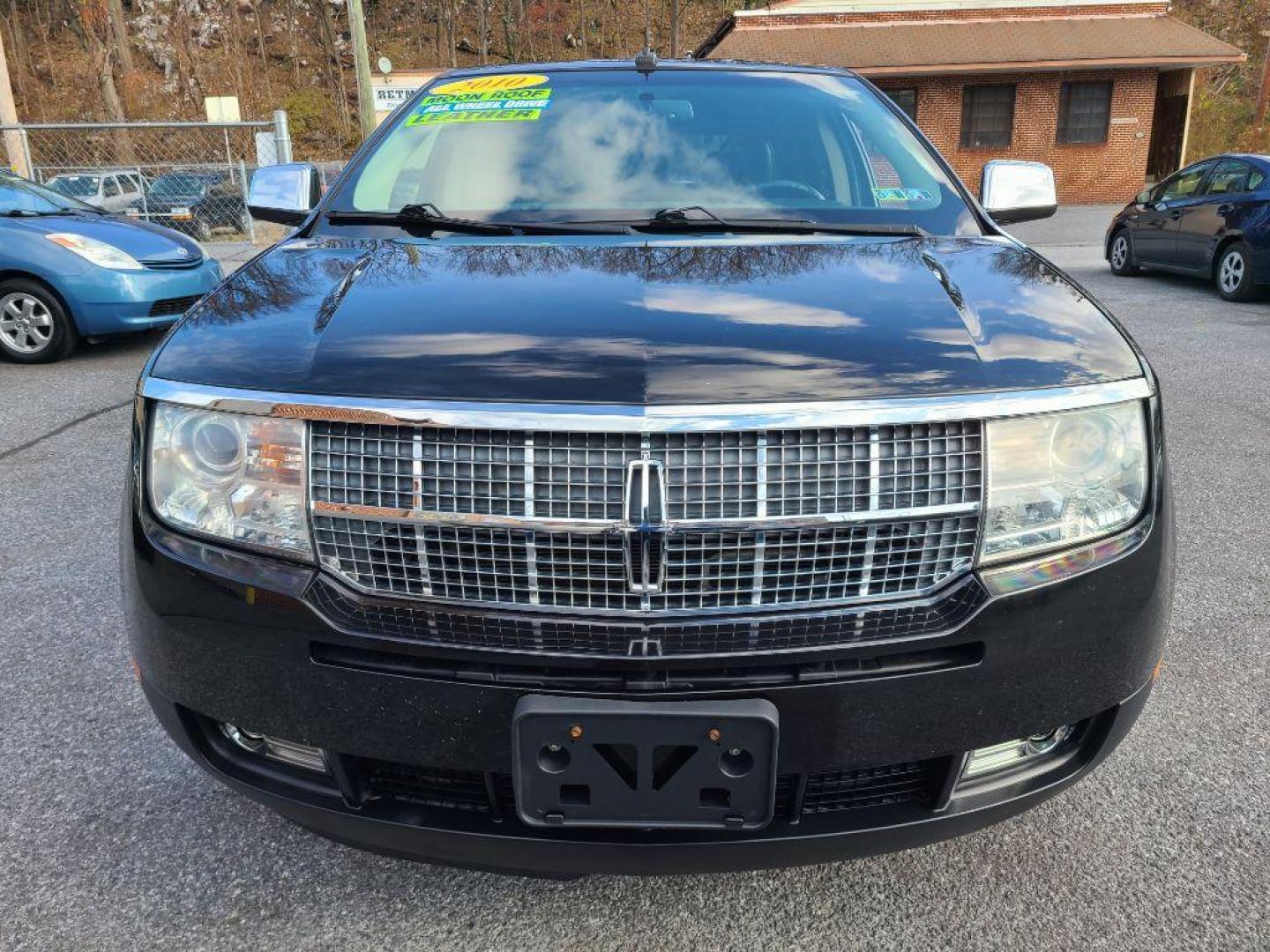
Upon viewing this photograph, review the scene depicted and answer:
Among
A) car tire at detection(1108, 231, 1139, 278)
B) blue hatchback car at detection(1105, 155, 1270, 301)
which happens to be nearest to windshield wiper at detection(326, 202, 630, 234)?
blue hatchback car at detection(1105, 155, 1270, 301)

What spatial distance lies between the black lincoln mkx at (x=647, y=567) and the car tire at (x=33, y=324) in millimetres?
6057

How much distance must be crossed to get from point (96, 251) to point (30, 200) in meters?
0.99

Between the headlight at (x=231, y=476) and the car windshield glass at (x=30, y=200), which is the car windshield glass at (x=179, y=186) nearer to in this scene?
the car windshield glass at (x=30, y=200)

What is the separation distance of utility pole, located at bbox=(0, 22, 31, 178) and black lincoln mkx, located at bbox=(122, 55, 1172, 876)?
12953mm

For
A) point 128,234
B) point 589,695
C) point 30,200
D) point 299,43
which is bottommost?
point 589,695

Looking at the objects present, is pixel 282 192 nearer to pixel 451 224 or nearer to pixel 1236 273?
pixel 451 224

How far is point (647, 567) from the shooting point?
1.44m

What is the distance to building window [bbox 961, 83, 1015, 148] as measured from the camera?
26.0 m

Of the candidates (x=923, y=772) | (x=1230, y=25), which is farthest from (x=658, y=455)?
(x=1230, y=25)

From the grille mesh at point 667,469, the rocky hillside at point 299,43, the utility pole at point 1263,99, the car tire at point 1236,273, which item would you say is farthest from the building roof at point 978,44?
the grille mesh at point 667,469

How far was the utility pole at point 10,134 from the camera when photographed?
12.0m

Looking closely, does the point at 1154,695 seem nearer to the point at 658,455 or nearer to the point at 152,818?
the point at 658,455

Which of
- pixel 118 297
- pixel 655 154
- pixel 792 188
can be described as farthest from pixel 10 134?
pixel 792 188

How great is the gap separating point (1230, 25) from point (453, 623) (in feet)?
191
